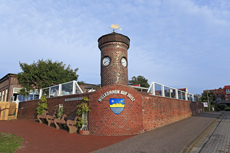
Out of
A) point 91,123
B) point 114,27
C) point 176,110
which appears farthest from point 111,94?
point 176,110

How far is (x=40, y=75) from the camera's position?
19.6 m

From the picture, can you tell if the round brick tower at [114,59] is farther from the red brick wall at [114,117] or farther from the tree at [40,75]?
the tree at [40,75]

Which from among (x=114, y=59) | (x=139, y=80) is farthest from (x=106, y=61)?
(x=139, y=80)

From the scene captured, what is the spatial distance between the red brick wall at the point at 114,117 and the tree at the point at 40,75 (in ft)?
39.0

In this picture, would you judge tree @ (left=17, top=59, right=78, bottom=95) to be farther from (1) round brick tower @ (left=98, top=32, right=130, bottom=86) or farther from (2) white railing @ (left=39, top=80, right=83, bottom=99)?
(1) round brick tower @ (left=98, top=32, right=130, bottom=86)

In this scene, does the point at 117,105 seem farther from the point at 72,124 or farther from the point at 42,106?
the point at 42,106

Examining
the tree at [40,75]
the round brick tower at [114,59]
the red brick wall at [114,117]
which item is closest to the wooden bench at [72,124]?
the red brick wall at [114,117]

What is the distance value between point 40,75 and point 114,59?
39.8 feet

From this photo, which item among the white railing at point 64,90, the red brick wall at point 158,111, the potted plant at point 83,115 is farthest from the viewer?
the white railing at point 64,90

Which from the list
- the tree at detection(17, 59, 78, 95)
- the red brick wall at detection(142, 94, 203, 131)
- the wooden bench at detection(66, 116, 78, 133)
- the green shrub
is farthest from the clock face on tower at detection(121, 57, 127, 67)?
the tree at detection(17, 59, 78, 95)

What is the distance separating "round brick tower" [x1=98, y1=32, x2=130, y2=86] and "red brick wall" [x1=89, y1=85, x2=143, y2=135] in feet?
7.18

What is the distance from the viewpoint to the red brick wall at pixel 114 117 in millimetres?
9477

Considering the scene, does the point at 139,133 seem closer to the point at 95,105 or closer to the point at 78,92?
the point at 95,105

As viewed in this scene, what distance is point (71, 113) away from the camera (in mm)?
11797
